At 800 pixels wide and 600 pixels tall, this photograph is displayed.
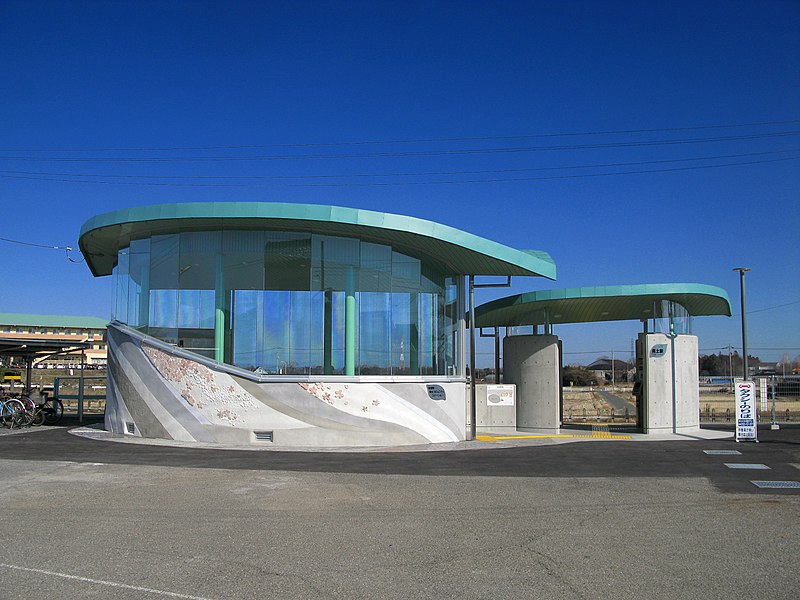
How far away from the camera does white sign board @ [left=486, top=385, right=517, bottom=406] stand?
2195 centimetres

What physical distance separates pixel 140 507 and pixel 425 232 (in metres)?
9.28

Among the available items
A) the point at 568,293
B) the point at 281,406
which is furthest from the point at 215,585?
the point at 568,293

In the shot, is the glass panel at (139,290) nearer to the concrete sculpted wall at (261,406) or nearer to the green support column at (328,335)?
the concrete sculpted wall at (261,406)

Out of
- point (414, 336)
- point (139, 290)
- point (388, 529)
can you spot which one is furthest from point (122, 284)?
point (388, 529)

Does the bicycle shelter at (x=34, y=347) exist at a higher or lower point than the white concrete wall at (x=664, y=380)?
higher

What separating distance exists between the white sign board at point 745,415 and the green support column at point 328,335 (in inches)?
399

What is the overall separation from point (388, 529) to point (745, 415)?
45.1 feet

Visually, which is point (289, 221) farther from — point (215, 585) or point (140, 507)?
point (215, 585)

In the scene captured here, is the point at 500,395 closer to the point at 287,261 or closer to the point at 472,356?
the point at 472,356

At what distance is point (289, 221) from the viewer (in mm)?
15961

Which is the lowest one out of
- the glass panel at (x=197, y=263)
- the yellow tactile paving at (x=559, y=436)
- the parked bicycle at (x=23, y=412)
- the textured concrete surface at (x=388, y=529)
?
the yellow tactile paving at (x=559, y=436)

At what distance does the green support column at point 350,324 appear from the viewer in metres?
16.6

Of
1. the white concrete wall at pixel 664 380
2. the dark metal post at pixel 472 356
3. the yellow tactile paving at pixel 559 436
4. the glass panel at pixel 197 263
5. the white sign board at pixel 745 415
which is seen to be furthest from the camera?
the white concrete wall at pixel 664 380

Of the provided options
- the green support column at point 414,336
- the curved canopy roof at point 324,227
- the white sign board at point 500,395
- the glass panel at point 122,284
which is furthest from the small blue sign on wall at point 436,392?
the glass panel at point 122,284
